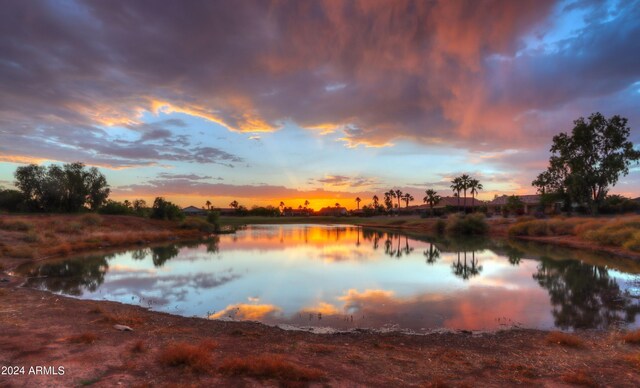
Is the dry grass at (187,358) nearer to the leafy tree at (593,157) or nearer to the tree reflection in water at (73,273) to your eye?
the tree reflection in water at (73,273)

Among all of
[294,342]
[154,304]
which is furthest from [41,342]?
[154,304]

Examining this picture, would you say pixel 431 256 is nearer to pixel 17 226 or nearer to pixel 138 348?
pixel 138 348

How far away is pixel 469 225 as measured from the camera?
59.4 metres

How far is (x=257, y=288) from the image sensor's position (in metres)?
19.2

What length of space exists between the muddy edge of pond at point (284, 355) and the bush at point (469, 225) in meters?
50.7

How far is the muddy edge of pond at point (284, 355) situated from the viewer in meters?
6.93

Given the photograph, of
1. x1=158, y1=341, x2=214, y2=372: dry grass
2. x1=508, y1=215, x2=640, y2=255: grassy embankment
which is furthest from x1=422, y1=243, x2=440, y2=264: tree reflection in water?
x1=158, y1=341, x2=214, y2=372: dry grass

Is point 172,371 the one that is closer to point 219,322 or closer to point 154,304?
point 219,322

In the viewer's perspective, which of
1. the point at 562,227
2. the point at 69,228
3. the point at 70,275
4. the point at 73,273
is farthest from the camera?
the point at 562,227

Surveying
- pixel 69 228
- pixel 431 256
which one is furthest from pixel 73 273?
pixel 431 256

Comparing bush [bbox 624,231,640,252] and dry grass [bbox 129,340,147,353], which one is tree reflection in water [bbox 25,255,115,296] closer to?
dry grass [bbox 129,340,147,353]

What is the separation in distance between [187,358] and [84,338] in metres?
3.28

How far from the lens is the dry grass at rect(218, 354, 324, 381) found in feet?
22.5

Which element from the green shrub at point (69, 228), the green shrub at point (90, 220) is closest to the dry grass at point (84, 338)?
the green shrub at point (69, 228)
